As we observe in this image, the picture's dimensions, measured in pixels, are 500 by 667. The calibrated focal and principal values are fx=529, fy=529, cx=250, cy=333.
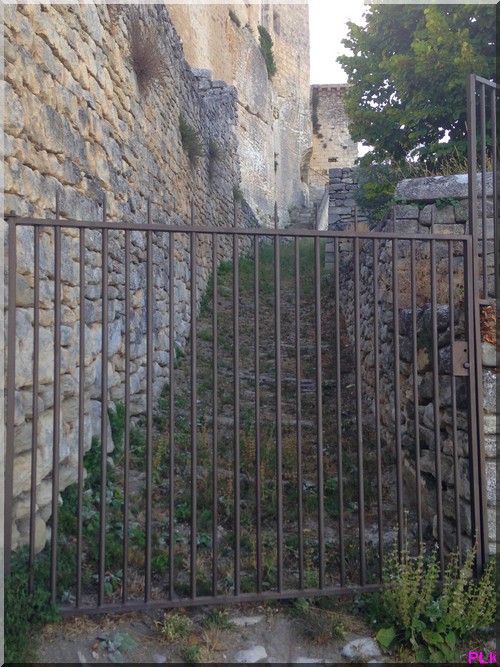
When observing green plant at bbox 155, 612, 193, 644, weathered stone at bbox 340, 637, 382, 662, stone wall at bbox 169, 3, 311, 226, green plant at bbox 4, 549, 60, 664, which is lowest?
weathered stone at bbox 340, 637, 382, 662

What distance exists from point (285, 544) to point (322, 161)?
76.7 ft

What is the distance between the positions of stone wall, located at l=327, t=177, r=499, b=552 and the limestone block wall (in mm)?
1679

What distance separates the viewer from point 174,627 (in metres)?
2.41

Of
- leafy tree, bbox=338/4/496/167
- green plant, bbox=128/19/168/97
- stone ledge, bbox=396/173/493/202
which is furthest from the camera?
leafy tree, bbox=338/4/496/167

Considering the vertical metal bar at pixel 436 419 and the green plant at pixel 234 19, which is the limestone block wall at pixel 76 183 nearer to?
the vertical metal bar at pixel 436 419

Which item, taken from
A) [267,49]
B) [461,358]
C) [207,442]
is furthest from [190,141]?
[267,49]

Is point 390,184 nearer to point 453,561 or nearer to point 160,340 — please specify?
point 160,340

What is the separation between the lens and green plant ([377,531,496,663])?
2416 millimetres

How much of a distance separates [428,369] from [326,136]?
23.2m

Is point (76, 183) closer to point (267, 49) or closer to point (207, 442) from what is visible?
point (207, 442)

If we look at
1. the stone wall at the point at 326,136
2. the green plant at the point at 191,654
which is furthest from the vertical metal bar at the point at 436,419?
the stone wall at the point at 326,136

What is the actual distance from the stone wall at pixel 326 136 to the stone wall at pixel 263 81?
37.0 inches

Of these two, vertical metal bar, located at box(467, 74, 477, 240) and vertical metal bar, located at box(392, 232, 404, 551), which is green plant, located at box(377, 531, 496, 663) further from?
vertical metal bar, located at box(467, 74, 477, 240)

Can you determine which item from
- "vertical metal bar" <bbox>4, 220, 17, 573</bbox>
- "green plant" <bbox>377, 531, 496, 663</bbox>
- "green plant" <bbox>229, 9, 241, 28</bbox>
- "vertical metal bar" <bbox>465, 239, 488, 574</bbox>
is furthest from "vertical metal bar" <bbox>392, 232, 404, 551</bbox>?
"green plant" <bbox>229, 9, 241, 28</bbox>
